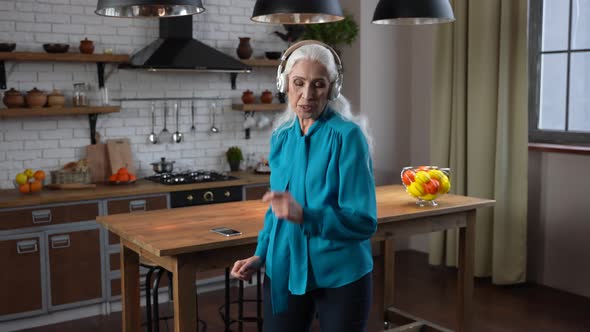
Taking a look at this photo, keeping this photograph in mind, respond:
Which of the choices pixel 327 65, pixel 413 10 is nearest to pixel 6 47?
pixel 413 10

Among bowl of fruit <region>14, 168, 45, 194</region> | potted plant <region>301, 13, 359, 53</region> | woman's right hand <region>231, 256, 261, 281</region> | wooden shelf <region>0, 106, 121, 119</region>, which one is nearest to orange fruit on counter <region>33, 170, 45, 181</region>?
bowl of fruit <region>14, 168, 45, 194</region>

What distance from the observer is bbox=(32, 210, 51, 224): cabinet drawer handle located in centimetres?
454

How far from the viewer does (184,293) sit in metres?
2.88

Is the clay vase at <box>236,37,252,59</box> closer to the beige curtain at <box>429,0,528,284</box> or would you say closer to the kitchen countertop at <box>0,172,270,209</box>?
the kitchen countertop at <box>0,172,270,209</box>

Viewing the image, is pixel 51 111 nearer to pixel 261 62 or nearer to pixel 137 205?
pixel 137 205

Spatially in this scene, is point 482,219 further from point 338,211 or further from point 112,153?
point 338,211

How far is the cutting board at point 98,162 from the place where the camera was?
5363 mm

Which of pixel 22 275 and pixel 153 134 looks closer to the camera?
pixel 22 275

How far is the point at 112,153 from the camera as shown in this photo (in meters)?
5.41

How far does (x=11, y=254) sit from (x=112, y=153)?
4.11 feet

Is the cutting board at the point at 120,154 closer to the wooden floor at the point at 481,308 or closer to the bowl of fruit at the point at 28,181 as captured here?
the bowl of fruit at the point at 28,181

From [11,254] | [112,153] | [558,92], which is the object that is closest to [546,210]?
[558,92]

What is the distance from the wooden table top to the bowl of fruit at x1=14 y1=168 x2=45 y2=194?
1638 mm

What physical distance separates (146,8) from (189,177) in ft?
8.61
